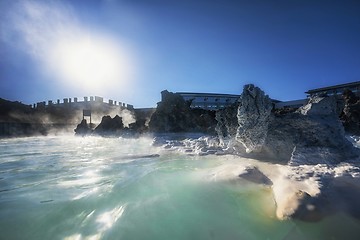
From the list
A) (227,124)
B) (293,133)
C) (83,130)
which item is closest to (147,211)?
(293,133)

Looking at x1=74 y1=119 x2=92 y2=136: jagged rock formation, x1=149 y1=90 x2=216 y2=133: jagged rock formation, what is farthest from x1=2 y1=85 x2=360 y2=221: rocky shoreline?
x1=74 y1=119 x2=92 y2=136: jagged rock formation

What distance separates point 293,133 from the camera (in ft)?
26.4

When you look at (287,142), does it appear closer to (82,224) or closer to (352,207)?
(352,207)

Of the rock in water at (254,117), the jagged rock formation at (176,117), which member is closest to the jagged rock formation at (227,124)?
the rock in water at (254,117)

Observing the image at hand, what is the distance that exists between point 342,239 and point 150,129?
2499cm

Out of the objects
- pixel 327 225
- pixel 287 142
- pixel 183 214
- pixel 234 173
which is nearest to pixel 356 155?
pixel 287 142

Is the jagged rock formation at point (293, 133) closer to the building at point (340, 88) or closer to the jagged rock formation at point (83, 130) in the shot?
the building at point (340, 88)

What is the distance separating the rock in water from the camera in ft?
28.3

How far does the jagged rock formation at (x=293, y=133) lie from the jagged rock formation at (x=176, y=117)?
15.7 m

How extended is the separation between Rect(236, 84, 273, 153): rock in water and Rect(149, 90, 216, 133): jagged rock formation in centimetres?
1572

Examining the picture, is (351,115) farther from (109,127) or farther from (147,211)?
(109,127)

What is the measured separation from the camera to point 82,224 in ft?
10.7

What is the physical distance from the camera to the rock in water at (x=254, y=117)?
28.3 ft

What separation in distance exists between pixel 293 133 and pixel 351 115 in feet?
49.1
